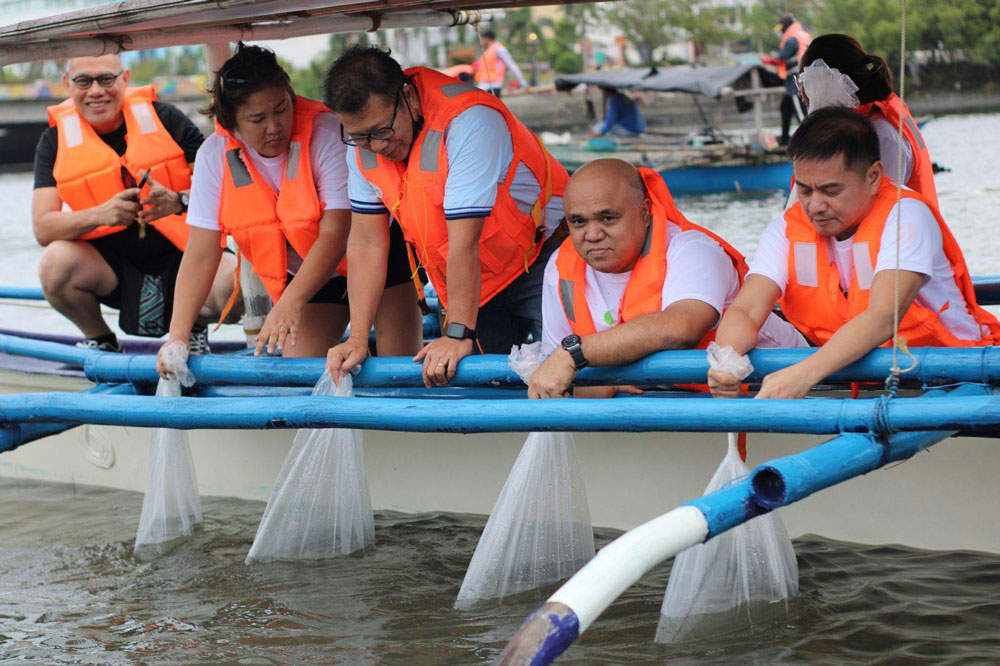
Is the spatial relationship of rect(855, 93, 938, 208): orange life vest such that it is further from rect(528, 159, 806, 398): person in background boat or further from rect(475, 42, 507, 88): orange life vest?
rect(475, 42, 507, 88): orange life vest

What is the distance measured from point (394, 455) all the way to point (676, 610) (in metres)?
1.62

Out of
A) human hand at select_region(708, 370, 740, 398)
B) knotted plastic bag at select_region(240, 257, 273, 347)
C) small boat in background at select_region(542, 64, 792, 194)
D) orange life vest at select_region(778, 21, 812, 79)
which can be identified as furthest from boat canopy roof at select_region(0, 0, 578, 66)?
orange life vest at select_region(778, 21, 812, 79)

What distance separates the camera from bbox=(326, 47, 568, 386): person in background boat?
3.54m

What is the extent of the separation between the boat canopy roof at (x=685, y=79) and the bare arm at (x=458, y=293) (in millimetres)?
14795

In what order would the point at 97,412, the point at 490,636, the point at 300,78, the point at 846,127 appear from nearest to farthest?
the point at 846,127
the point at 490,636
the point at 97,412
the point at 300,78

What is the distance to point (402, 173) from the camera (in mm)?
3736

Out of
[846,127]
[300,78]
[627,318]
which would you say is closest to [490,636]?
[627,318]

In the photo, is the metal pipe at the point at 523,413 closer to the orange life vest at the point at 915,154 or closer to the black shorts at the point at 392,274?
the black shorts at the point at 392,274

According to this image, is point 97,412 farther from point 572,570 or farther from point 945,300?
point 945,300

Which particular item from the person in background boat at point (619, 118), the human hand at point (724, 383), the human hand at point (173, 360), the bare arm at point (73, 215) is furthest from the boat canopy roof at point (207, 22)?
the person in background boat at point (619, 118)

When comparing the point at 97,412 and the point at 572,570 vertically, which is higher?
the point at 97,412

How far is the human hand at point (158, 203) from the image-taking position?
4.70m

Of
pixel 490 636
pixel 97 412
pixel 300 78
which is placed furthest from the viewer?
pixel 300 78

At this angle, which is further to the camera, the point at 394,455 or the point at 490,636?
the point at 394,455
